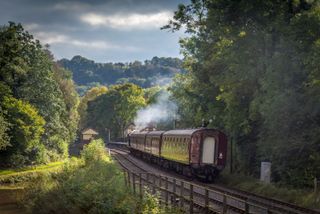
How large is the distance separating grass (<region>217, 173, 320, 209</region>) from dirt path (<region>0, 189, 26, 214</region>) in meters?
13.4

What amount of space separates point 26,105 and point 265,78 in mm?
29494

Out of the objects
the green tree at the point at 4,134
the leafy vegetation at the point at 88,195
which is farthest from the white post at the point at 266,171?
the green tree at the point at 4,134

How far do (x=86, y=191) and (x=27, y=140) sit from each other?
2844 centimetres

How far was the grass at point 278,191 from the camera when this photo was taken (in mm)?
21134

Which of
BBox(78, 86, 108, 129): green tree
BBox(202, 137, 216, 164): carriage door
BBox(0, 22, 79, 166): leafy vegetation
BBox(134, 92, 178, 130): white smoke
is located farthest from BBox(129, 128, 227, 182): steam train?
BBox(78, 86, 108, 129): green tree

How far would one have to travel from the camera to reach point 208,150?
104 feet

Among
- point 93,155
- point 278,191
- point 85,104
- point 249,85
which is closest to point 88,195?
point 278,191

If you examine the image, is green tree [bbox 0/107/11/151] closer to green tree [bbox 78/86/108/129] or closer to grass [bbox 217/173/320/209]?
grass [bbox 217/173/320/209]

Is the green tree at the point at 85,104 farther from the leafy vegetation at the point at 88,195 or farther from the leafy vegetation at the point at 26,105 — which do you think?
the leafy vegetation at the point at 88,195

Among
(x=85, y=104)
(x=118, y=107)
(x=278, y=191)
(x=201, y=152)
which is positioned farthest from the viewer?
(x=85, y=104)

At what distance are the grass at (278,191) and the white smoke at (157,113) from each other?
49.5 m

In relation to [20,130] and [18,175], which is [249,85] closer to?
[18,175]

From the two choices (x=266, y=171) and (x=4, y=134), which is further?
(x=4, y=134)

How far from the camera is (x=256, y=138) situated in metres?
32.3
